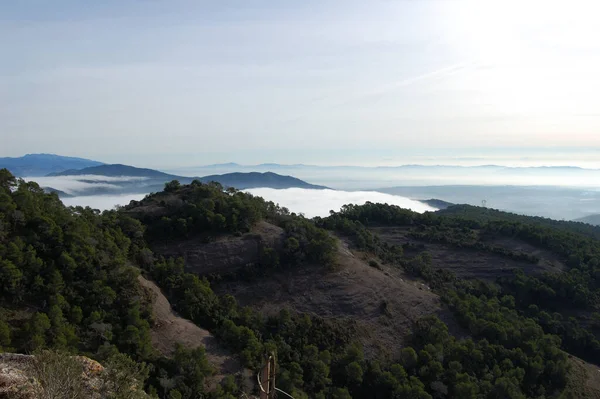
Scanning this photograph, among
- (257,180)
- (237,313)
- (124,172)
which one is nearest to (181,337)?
(237,313)

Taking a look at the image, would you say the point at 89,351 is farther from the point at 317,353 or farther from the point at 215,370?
the point at 317,353

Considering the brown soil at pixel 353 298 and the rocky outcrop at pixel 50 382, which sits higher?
the rocky outcrop at pixel 50 382

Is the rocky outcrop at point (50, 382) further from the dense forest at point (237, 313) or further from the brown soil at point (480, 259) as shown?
the brown soil at point (480, 259)

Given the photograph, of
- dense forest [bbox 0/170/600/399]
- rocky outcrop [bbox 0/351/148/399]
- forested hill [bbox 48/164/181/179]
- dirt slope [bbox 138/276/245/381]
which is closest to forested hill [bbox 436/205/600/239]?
dense forest [bbox 0/170/600/399]

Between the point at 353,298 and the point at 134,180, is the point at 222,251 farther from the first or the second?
the point at 134,180

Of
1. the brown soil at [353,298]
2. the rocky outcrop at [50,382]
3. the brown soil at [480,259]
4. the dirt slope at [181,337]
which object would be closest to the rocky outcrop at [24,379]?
the rocky outcrop at [50,382]

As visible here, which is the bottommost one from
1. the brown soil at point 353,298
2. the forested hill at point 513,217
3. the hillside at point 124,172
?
the brown soil at point 353,298
